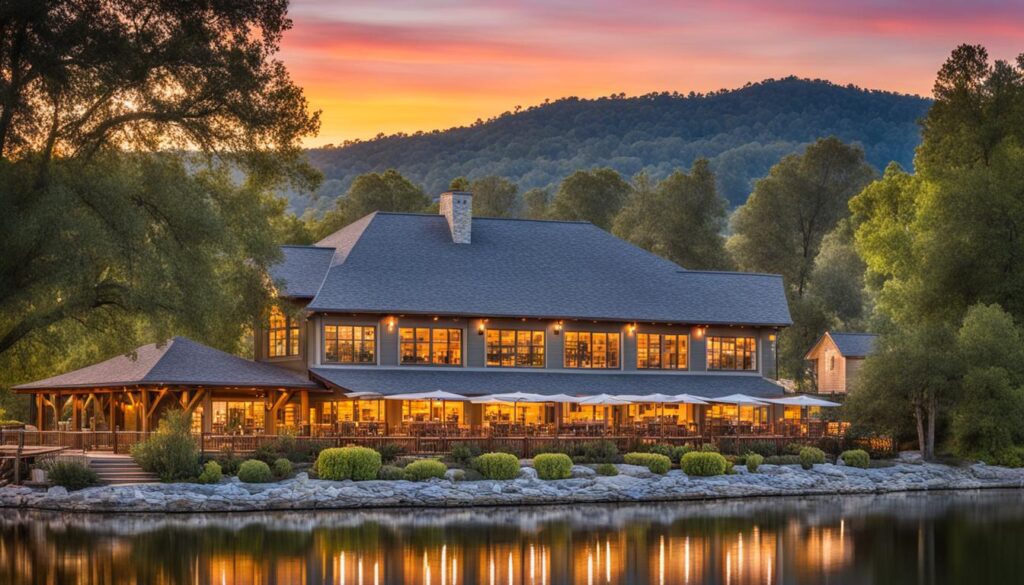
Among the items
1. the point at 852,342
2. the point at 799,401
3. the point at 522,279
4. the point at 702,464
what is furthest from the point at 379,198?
the point at 702,464

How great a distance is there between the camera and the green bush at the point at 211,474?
3878 centimetres

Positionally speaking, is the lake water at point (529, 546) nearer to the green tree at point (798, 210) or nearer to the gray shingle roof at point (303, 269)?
the gray shingle roof at point (303, 269)

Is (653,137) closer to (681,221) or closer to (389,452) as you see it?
(681,221)

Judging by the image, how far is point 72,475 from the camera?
3828cm

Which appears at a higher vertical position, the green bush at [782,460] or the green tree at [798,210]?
the green tree at [798,210]

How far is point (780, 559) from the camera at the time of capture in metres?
29.0

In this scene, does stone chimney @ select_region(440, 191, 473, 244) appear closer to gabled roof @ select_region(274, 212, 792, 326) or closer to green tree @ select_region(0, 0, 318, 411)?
gabled roof @ select_region(274, 212, 792, 326)

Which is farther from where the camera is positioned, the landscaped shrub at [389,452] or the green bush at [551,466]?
the landscaped shrub at [389,452]

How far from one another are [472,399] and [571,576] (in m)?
20.1

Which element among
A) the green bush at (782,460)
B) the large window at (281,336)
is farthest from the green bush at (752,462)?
the large window at (281,336)

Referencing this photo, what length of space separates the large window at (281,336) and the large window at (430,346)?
12.6 ft

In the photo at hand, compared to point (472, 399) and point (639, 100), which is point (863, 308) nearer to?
point (472, 399)

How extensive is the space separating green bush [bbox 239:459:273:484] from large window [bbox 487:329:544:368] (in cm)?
1310

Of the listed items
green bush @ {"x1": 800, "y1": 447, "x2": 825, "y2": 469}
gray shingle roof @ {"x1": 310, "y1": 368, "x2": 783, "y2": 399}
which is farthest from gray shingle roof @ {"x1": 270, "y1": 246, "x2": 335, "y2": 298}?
green bush @ {"x1": 800, "y1": 447, "x2": 825, "y2": 469}
